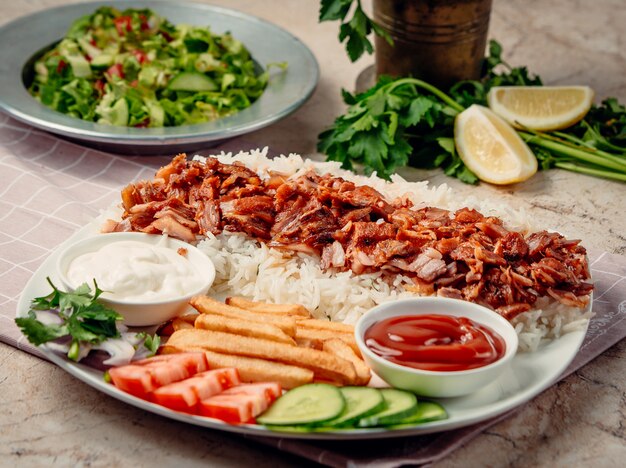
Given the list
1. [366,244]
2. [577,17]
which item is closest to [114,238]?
[366,244]

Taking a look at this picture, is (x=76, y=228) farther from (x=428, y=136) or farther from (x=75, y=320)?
(x=428, y=136)

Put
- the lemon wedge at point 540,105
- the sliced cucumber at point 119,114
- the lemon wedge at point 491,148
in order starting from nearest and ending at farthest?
the lemon wedge at point 491,148 → the sliced cucumber at point 119,114 → the lemon wedge at point 540,105

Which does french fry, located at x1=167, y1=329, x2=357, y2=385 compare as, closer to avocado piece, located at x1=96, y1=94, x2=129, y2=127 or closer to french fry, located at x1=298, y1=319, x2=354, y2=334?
french fry, located at x1=298, y1=319, x2=354, y2=334

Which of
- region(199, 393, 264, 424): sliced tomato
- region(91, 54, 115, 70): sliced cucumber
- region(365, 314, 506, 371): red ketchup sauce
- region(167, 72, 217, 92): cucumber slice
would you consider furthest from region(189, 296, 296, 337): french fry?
region(91, 54, 115, 70): sliced cucumber

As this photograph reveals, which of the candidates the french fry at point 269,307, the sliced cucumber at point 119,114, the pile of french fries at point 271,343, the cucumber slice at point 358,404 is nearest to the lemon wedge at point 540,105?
the sliced cucumber at point 119,114

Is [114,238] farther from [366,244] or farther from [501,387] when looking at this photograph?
[501,387]

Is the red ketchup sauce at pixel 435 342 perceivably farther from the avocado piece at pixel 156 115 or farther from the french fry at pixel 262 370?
the avocado piece at pixel 156 115
